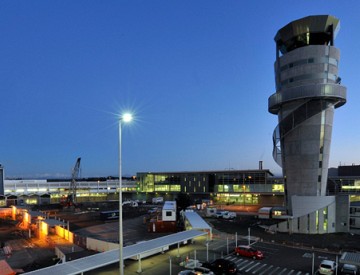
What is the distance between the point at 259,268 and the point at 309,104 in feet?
117

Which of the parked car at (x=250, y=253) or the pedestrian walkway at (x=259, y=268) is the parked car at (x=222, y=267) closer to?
the pedestrian walkway at (x=259, y=268)

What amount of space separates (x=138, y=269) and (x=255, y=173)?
8089 cm

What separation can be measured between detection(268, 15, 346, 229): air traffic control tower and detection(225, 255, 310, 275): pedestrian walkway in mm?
25275

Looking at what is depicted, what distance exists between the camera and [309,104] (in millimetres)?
54500

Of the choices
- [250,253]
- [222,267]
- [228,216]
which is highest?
[222,267]

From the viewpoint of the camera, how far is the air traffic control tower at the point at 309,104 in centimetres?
5338

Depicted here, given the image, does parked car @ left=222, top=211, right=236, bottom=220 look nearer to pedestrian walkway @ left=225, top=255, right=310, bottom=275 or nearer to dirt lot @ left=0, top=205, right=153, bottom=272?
dirt lot @ left=0, top=205, right=153, bottom=272

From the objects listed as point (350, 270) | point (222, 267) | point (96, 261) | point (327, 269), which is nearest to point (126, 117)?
point (96, 261)

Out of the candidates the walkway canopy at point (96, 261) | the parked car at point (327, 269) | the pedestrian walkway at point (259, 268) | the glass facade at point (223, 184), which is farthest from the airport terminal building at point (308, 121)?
the glass facade at point (223, 184)

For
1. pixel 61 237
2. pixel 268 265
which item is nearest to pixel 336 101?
pixel 268 265

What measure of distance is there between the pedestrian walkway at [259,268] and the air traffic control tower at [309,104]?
2527cm

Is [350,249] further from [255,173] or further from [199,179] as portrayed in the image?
[199,179]

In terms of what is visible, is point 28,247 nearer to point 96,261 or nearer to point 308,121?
point 96,261

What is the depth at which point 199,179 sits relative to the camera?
11244cm
